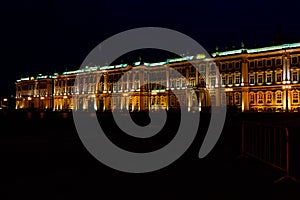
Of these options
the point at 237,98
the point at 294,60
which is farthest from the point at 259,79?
the point at 294,60

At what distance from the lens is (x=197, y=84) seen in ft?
226

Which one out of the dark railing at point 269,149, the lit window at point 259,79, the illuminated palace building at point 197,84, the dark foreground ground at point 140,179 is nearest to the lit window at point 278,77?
the illuminated palace building at point 197,84

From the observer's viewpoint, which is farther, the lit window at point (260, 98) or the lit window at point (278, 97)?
the lit window at point (260, 98)

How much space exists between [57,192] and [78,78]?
305ft

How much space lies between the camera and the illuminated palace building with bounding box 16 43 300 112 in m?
55.8

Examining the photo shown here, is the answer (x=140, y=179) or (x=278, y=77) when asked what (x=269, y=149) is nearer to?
(x=140, y=179)

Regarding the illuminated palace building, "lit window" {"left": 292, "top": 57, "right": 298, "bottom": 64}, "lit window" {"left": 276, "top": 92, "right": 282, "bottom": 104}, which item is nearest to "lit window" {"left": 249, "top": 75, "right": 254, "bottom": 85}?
the illuminated palace building

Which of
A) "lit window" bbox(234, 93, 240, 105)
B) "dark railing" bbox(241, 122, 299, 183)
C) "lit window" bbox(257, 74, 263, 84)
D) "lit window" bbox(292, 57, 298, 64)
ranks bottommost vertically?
"dark railing" bbox(241, 122, 299, 183)

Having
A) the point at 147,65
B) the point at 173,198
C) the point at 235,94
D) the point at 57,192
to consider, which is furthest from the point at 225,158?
the point at 147,65

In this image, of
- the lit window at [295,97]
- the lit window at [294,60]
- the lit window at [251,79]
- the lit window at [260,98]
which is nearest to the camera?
the lit window at [295,97]

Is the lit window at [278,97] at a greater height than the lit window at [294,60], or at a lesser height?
lesser

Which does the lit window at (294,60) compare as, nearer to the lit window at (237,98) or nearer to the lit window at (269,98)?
the lit window at (269,98)

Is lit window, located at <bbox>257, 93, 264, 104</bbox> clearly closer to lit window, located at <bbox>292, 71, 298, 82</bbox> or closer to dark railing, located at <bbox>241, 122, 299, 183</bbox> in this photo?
lit window, located at <bbox>292, 71, 298, 82</bbox>

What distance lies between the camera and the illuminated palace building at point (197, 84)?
183 ft
